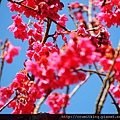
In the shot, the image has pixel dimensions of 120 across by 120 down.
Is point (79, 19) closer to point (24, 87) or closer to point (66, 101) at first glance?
point (24, 87)

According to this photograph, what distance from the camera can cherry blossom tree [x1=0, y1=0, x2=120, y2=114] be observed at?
1.41 metres

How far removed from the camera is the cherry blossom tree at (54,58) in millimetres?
1414

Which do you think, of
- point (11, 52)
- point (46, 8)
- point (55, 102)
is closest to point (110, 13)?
point (46, 8)

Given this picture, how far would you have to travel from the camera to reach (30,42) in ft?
8.00

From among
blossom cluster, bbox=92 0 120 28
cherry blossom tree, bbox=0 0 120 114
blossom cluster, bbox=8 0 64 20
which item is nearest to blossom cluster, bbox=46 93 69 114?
cherry blossom tree, bbox=0 0 120 114

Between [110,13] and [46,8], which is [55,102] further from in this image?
[110,13]

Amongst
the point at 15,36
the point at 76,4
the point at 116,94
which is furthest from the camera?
the point at 76,4

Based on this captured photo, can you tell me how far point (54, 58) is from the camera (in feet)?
4.65

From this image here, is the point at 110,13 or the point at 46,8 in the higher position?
the point at 110,13

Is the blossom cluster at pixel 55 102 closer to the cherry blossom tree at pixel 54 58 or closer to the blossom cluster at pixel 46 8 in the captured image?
the cherry blossom tree at pixel 54 58

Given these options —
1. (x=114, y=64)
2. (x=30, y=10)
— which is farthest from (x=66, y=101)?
(x=30, y=10)

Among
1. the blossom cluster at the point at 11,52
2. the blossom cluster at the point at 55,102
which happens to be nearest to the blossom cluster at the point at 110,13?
the blossom cluster at the point at 55,102

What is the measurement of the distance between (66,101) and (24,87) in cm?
54

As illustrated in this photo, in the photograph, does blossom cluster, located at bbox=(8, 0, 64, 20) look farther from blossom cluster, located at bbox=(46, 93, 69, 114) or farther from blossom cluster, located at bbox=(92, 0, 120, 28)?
blossom cluster, located at bbox=(46, 93, 69, 114)
